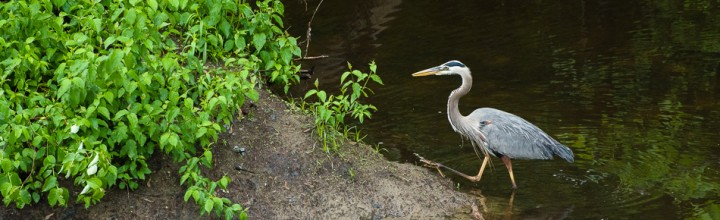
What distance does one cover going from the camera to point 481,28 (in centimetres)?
1251

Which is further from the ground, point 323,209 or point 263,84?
point 263,84

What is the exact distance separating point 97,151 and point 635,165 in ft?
13.3

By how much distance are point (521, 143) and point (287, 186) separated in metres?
1.98

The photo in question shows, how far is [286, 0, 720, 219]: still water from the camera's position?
281 inches

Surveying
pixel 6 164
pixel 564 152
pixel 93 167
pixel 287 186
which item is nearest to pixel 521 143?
pixel 564 152

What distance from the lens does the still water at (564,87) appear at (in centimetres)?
712

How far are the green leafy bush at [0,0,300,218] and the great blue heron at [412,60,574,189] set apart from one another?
194cm

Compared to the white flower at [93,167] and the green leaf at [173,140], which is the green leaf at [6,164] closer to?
the white flower at [93,167]

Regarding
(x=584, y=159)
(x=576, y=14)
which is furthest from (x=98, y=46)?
(x=576, y=14)

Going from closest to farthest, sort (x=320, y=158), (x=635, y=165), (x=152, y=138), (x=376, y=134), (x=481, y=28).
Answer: (x=152, y=138) → (x=320, y=158) → (x=635, y=165) → (x=376, y=134) → (x=481, y=28)

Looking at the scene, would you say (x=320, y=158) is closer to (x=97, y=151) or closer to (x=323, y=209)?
(x=323, y=209)

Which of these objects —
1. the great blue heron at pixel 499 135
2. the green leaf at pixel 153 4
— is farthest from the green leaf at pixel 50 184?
the great blue heron at pixel 499 135

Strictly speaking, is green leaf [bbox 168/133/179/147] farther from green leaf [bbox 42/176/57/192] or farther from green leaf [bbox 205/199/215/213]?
green leaf [bbox 42/176/57/192]

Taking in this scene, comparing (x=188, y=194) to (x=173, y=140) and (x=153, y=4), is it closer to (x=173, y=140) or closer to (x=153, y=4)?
(x=173, y=140)
